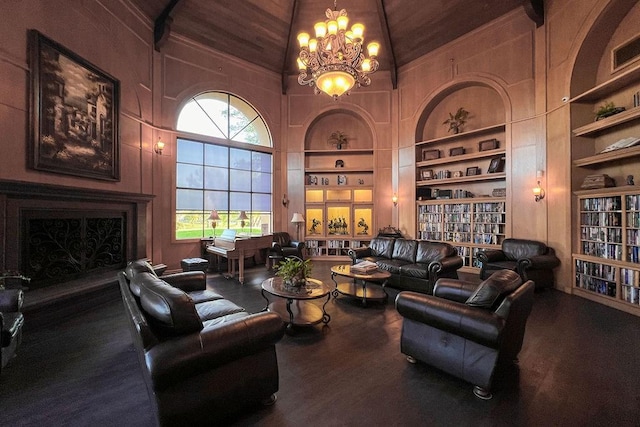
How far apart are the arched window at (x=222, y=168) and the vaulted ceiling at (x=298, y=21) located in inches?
52.2

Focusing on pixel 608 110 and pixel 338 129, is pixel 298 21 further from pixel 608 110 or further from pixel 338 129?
pixel 608 110

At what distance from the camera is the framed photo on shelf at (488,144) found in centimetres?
615

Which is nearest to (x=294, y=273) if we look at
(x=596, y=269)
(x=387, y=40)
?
(x=596, y=269)

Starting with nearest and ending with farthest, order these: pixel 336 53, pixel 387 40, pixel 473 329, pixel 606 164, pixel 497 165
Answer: pixel 473 329, pixel 336 53, pixel 606 164, pixel 497 165, pixel 387 40

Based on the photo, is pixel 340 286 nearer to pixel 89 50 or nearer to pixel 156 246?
pixel 156 246

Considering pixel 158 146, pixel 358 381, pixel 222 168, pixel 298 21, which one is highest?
pixel 298 21

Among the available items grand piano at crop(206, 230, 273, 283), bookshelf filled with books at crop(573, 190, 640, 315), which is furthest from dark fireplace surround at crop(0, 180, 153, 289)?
bookshelf filled with books at crop(573, 190, 640, 315)

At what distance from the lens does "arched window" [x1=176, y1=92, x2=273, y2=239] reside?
21.0 ft

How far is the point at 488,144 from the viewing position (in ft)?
20.4

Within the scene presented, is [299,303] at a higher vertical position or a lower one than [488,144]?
lower

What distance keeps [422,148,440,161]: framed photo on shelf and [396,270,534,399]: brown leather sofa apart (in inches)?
206

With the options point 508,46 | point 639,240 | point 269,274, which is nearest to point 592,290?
point 639,240

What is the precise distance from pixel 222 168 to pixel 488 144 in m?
6.38

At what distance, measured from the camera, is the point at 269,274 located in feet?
20.0
